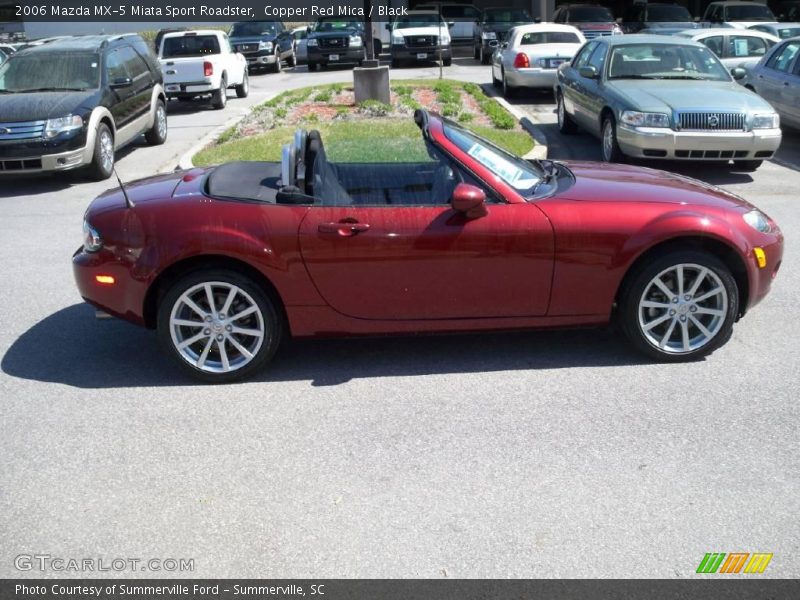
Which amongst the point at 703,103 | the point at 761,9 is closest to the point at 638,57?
the point at 703,103

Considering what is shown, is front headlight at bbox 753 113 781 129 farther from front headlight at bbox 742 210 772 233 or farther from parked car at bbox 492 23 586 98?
parked car at bbox 492 23 586 98

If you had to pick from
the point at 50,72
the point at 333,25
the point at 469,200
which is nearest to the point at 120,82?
the point at 50,72

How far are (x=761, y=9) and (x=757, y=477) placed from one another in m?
25.4

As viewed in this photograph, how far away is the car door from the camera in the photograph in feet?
16.9

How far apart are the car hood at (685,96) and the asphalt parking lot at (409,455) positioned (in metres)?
5.02

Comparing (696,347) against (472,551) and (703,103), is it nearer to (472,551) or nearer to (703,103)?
(472,551)

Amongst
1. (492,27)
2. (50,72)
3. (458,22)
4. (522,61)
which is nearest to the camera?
(50,72)

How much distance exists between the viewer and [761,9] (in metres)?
26.1

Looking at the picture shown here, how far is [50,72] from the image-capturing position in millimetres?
12672

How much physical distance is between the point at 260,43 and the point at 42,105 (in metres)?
17.6

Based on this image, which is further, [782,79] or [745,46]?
[745,46]

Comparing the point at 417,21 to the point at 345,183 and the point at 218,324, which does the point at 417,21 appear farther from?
the point at 218,324

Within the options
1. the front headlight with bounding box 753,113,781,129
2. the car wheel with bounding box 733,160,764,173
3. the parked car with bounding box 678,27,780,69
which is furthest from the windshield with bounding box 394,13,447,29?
the front headlight with bounding box 753,113,781,129

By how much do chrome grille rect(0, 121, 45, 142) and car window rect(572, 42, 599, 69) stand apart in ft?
24.9
